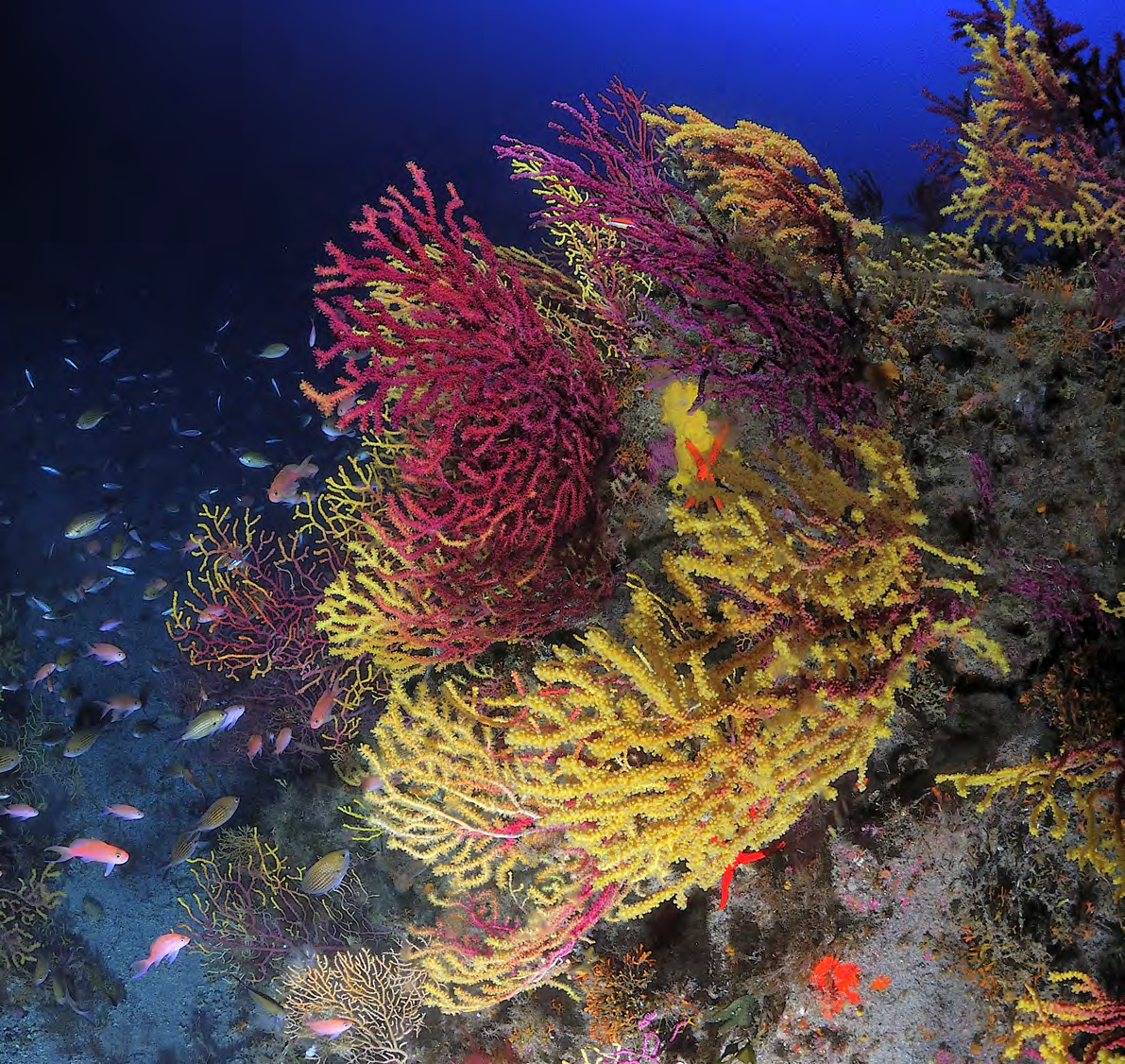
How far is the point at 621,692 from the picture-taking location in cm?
265

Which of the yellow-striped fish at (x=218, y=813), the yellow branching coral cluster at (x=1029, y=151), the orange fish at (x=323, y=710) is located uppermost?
the yellow branching coral cluster at (x=1029, y=151)

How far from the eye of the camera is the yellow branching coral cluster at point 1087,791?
2285mm

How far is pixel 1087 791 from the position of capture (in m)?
2.47

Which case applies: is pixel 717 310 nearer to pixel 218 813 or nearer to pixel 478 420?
pixel 478 420

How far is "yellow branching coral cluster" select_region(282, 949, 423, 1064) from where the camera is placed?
473cm

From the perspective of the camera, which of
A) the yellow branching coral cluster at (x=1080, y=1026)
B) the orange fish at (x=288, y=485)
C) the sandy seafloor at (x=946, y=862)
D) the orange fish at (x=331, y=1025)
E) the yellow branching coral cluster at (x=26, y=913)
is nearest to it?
the yellow branching coral cluster at (x=1080, y=1026)

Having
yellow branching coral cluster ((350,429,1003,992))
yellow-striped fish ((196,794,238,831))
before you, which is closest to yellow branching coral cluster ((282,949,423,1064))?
yellow-striped fish ((196,794,238,831))

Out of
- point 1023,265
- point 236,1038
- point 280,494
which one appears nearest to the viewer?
point 1023,265

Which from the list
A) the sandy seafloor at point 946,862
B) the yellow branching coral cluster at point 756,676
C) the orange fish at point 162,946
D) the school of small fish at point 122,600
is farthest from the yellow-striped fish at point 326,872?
the yellow branching coral cluster at point 756,676

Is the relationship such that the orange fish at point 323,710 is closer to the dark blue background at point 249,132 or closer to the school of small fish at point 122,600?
the school of small fish at point 122,600

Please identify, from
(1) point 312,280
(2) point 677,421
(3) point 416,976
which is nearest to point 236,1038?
(3) point 416,976

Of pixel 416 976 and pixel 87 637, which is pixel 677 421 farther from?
pixel 87 637

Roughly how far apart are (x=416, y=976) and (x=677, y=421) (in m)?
4.20

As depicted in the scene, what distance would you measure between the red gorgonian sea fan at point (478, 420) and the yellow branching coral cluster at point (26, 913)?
7.12 metres
